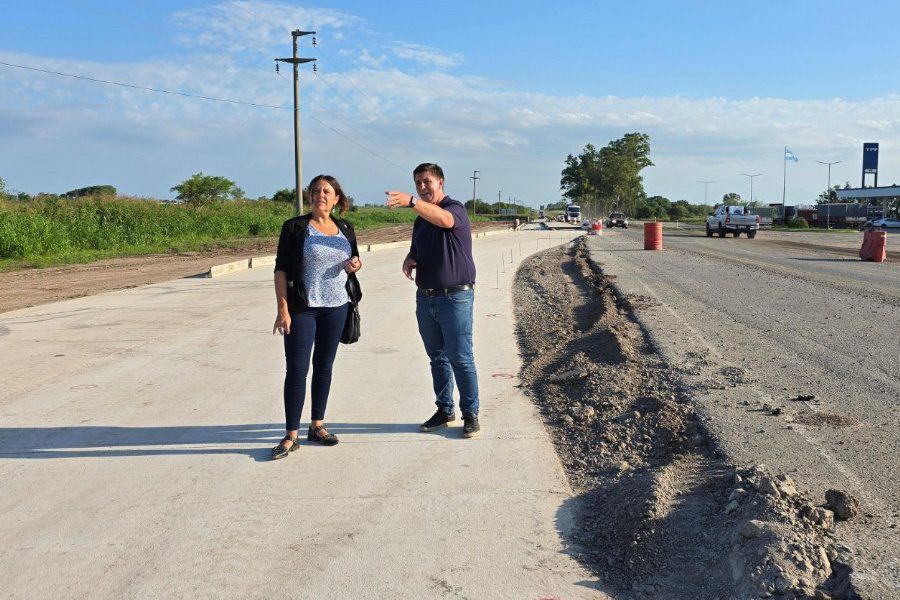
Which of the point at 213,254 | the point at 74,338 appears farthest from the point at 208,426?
the point at 213,254

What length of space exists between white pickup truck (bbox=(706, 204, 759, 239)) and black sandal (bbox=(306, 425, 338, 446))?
139ft

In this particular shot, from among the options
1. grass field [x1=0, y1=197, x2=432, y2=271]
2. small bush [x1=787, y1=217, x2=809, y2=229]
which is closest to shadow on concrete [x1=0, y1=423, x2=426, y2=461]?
grass field [x1=0, y1=197, x2=432, y2=271]

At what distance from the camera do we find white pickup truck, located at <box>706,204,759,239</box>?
144ft

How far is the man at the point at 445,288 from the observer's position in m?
5.29

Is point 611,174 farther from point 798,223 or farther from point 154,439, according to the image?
point 154,439

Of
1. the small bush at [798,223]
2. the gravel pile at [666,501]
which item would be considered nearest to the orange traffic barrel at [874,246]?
the gravel pile at [666,501]

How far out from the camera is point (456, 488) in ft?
14.8

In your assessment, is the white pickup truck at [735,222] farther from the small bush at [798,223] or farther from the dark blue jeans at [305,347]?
the dark blue jeans at [305,347]

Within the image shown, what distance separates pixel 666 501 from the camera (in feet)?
13.8

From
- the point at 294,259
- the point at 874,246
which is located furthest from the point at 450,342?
the point at 874,246

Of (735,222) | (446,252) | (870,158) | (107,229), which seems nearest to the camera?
(446,252)

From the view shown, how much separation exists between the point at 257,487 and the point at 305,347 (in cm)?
95

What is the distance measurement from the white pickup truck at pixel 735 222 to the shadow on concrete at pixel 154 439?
41.7m

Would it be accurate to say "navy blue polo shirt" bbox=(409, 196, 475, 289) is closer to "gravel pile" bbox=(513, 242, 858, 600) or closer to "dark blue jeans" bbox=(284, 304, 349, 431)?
"dark blue jeans" bbox=(284, 304, 349, 431)
